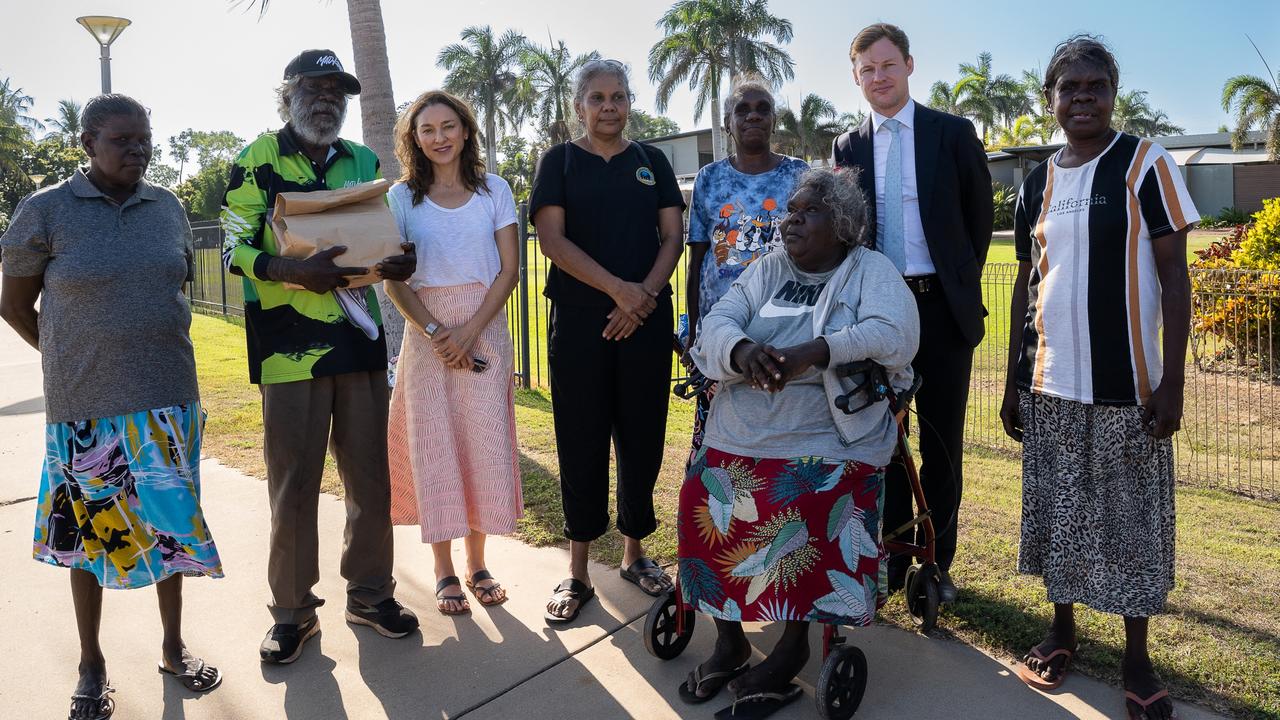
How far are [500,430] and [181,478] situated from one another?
1.31 meters

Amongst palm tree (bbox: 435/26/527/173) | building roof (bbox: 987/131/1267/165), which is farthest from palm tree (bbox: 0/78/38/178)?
building roof (bbox: 987/131/1267/165)

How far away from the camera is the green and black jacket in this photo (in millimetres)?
3756

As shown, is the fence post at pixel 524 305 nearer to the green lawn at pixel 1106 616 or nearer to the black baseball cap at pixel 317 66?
the green lawn at pixel 1106 616

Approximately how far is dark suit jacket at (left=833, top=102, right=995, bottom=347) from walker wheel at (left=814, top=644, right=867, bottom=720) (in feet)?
4.76

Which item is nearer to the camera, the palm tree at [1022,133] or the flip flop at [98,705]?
the flip flop at [98,705]

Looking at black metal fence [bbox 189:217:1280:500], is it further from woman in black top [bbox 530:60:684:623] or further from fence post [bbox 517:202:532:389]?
woman in black top [bbox 530:60:684:623]

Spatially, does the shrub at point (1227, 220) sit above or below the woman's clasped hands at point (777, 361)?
above

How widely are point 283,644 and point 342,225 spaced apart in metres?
1.66

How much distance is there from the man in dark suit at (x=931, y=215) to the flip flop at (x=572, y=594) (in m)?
1.46

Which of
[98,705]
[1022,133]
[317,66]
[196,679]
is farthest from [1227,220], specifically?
[98,705]

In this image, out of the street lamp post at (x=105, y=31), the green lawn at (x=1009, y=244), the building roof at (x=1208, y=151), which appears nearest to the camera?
the street lamp post at (x=105, y=31)

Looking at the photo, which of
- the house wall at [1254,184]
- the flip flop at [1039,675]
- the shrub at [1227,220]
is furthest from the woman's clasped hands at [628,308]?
the house wall at [1254,184]

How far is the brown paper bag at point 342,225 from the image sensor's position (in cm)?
364

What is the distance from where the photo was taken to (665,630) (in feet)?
12.0
